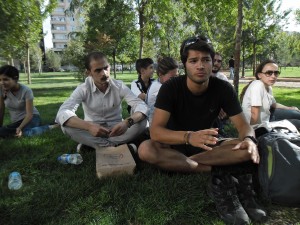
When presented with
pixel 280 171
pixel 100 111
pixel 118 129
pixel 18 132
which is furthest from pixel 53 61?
pixel 280 171

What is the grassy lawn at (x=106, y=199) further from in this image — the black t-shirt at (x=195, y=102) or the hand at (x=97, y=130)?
the black t-shirt at (x=195, y=102)

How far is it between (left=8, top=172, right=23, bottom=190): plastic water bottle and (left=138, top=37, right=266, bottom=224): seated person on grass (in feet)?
5.01

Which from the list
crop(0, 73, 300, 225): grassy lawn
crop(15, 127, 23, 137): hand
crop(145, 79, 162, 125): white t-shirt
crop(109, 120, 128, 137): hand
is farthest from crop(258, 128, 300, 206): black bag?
crop(15, 127, 23, 137): hand

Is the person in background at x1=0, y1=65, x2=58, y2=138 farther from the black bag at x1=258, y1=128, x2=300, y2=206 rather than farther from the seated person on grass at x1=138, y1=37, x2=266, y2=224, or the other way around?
the black bag at x1=258, y1=128, x2=300, y2=206

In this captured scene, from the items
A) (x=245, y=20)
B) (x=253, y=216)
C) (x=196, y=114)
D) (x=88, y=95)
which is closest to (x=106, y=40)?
(x=245, y=20)

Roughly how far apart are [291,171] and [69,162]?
2.83 meters

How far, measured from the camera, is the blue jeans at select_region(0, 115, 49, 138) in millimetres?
5605

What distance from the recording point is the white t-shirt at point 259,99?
4473mm

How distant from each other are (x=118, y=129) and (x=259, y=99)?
2.22 m

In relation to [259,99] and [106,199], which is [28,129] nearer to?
[106,199]

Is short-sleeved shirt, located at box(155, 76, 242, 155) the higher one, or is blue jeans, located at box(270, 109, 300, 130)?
short-sleeved shirt, located at box(155, 76, 242, 155)

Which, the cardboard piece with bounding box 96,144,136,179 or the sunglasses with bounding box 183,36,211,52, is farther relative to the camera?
the cardboard piece with bounding box 96,144,136,179

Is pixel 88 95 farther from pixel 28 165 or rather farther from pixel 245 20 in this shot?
pixel 245 20

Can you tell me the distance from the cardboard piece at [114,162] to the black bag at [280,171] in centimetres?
152
